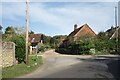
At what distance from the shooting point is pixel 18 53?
76.3ft

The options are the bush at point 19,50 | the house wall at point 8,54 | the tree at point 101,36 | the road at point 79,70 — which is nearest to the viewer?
the road at point 79,70

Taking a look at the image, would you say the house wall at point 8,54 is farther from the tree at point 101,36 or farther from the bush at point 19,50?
the tree at point 101,36

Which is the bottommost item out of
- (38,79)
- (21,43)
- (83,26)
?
(38,79)

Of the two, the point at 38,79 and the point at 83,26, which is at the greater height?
the point at 83,26

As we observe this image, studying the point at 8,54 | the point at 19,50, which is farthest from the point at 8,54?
the point at 19,50

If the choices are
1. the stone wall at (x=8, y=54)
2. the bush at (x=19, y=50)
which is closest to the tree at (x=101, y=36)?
the bush at (x=19, y=50)

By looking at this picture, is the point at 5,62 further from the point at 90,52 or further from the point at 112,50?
the point at 112,50

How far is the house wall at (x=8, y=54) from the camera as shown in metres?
19.3

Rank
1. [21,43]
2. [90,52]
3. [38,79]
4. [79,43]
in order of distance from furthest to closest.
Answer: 1. [79,43]
2. [90,52]
3. [21,43]
4. [38,79]

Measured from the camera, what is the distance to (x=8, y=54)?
20547mm

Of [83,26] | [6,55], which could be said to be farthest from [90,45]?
[6,55]

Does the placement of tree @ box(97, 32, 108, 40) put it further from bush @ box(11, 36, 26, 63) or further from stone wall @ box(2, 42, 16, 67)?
stone wall @ box(2, 42, 16, 67)

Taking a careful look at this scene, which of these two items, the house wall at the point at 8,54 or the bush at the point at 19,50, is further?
the bush at the point at 19,50

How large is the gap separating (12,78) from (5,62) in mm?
5569
